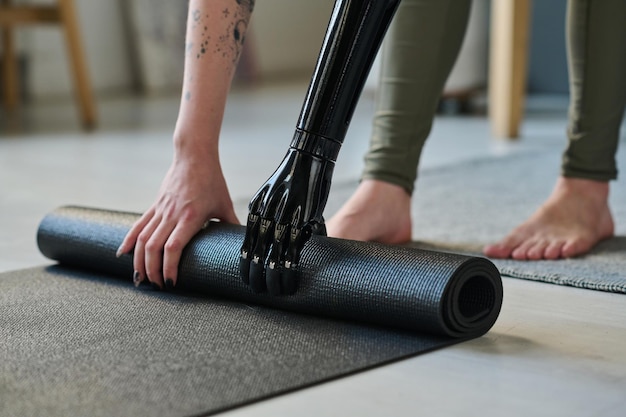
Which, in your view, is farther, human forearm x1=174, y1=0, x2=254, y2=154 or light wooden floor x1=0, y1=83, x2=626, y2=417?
human forearm x1=174, y1=0, x2=254, y2=154

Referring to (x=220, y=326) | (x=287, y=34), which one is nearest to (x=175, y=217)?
(x=220, y=326)

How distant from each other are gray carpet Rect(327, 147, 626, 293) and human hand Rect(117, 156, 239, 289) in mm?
377

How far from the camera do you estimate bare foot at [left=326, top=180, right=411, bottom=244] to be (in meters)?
1.34

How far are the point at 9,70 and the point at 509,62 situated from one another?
93.6 inches

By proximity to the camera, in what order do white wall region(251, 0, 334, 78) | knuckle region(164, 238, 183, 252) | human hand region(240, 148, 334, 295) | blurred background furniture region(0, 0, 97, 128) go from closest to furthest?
human hand region(240, 148, 334, 295)
knuckle region(164, 238, 183, 252)
blurred background furniture region(0, 0, 97, 128)
white wall region(251, 0, 334, 78)

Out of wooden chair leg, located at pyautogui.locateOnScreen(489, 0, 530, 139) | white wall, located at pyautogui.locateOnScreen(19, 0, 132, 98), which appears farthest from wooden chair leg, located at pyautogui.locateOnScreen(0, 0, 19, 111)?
wooden chair leg, located at pyautogui.locateOnScreen(489, 0, 530, 139)

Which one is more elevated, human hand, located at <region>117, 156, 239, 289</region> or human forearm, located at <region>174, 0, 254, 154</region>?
human forearm, located at <region>174, 0, 254, 154</region>

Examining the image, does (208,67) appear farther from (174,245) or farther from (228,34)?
(174,245)

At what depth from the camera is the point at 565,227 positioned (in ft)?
4.53

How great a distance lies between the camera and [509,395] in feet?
2.48

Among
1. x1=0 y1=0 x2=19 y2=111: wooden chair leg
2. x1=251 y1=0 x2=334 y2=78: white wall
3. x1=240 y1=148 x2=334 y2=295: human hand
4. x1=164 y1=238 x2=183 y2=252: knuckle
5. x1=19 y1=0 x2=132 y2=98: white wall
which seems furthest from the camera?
x1=251 y1=0 x2=334 y2=78: white wall

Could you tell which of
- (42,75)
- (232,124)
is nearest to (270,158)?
(232,124)

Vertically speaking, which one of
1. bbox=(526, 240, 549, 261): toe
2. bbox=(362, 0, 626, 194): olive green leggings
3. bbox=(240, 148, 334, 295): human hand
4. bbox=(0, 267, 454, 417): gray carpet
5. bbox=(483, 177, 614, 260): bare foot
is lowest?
bbox=(0, 267, 454, 417): gray carpet

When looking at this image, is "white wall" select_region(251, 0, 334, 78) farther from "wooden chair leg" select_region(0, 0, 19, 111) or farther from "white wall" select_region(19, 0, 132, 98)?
"wooden chair leg" select_region(0, 0, 19, 111)
